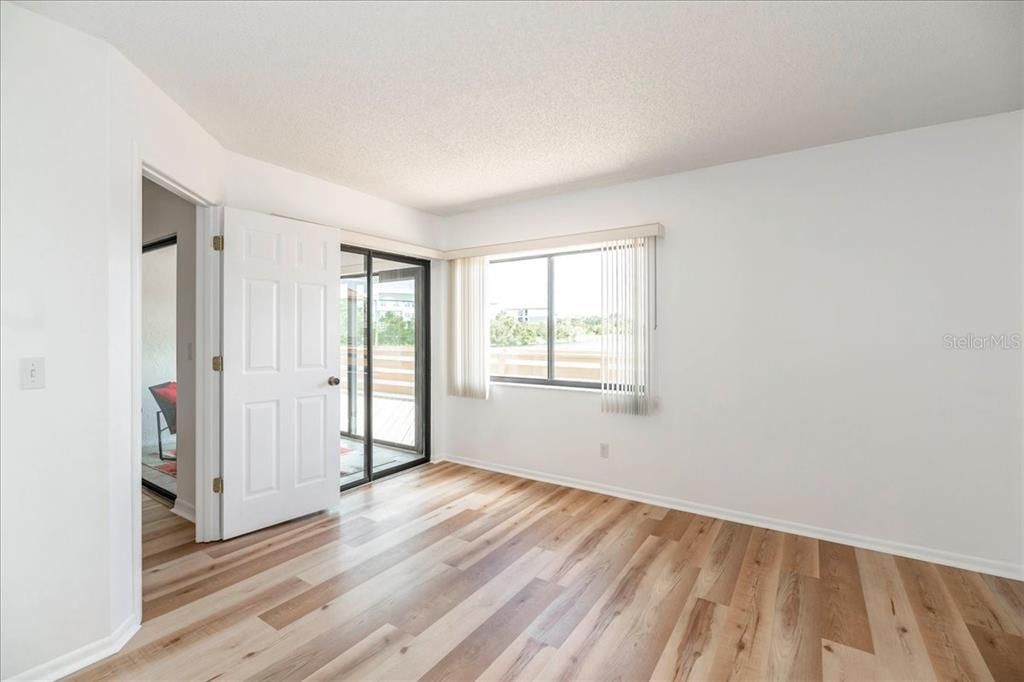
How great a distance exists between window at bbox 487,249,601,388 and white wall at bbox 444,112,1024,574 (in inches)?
18.1

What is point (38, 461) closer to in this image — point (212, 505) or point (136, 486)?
point (136, 486)

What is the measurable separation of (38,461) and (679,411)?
3.52 metres

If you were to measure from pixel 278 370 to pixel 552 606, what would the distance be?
2313mm

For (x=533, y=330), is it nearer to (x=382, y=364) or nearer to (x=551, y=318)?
(x=551, y=318)

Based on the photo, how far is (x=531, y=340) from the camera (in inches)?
173

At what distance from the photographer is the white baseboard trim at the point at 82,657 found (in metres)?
1.74

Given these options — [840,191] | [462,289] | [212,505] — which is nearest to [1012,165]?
[840,191]

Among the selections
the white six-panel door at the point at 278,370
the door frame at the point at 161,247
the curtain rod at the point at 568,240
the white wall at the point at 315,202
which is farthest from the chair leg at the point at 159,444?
the curtain rod at the point at 568,240

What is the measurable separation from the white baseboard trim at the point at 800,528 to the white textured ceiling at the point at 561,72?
8.10 ft

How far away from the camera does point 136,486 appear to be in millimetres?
2150

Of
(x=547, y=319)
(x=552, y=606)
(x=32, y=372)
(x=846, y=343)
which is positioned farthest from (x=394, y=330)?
(x=846, y=343)

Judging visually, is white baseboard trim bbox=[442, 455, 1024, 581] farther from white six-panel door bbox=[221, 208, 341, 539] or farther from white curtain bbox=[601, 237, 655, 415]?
white six-panel door bbox=[221, 208, 341, 539]

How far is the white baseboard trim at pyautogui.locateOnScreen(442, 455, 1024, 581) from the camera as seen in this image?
258 centimetres

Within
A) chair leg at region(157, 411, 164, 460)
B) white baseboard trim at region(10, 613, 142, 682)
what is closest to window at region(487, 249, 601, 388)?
white baseboard trim at region(10, 613, 142, 682)
